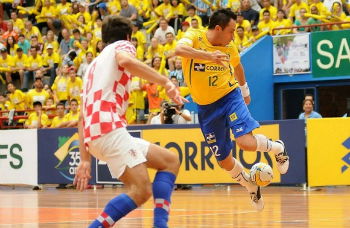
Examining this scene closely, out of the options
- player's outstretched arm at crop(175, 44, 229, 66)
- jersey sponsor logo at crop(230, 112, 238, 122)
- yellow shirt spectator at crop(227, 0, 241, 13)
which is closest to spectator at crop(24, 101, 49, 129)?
yellow shirt spectator at crop(227, 0, 241, 13)

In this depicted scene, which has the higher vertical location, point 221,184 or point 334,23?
point 334,23

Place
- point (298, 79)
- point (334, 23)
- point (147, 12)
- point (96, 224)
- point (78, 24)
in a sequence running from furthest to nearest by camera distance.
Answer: point (78, 24), point (147, 12), point (298, 79), point (334, 23), point (96, 224)

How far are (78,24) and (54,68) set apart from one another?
266 cm

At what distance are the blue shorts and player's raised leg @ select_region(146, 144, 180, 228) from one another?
169 inches

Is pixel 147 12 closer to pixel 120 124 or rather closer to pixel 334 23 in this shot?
pixel 334 23

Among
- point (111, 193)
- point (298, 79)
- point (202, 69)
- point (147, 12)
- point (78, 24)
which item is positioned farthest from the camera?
point (78, 24)

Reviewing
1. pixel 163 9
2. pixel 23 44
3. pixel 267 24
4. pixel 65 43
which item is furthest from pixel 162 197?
pixel 23 44

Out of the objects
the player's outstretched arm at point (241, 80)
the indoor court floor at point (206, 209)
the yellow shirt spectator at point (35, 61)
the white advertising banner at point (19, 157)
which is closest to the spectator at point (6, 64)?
the yellow shirt spectator at point (35, 61)

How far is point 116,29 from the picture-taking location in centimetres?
829

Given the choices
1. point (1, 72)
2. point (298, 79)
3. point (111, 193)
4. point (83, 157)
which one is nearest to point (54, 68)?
point (1, 72)

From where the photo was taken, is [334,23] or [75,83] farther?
[75,83]

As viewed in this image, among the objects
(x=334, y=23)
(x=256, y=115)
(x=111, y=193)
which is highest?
(x=334, y=23)

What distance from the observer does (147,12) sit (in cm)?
3050

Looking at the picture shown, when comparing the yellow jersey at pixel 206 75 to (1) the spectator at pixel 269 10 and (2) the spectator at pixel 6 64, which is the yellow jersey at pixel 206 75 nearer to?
(1) the spectator at pixel 269 10
